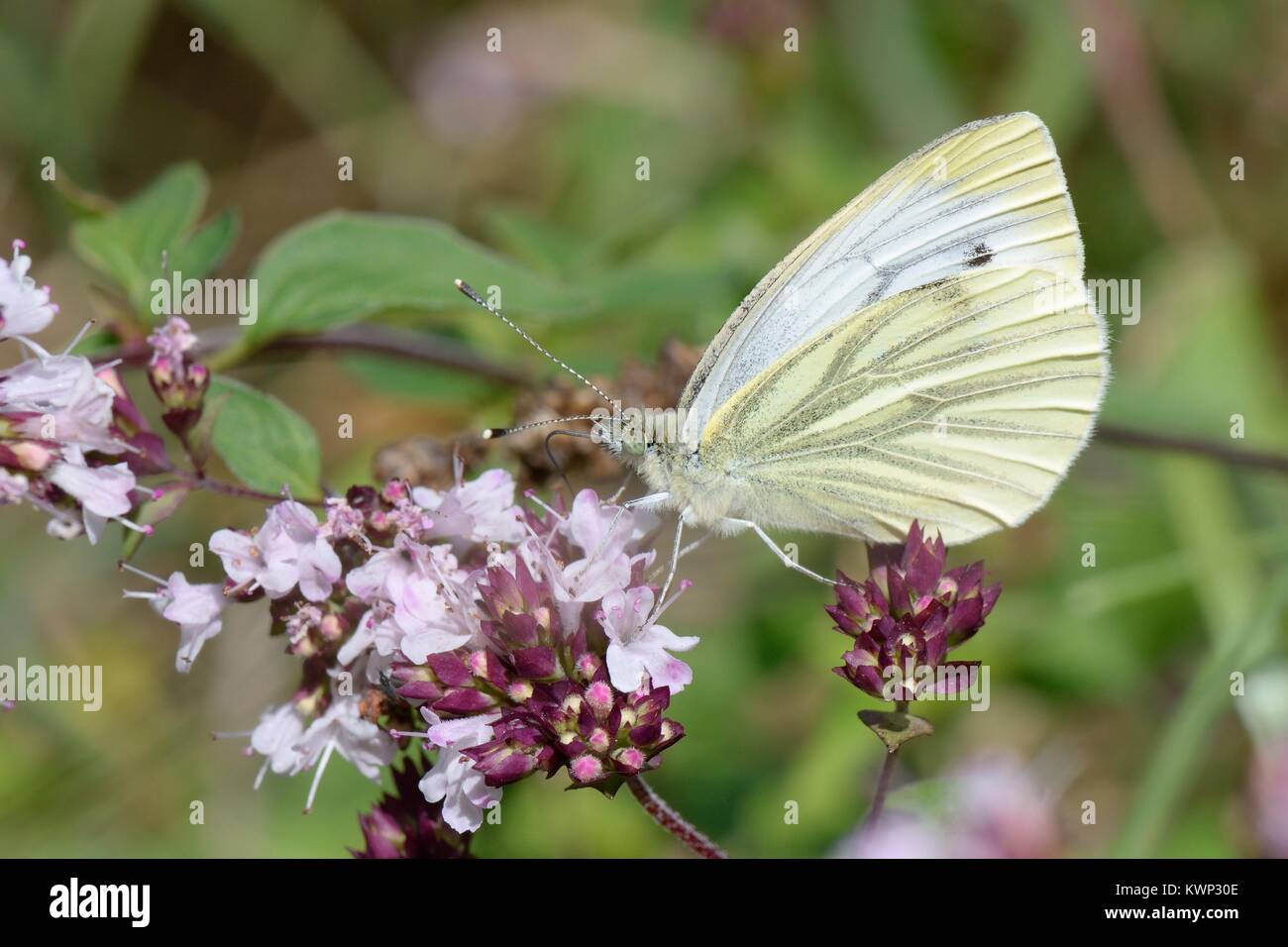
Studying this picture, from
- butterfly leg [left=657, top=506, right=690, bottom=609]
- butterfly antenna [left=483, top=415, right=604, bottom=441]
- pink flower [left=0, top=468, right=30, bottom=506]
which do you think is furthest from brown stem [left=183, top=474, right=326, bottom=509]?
butterfly leg [left=657, top=506, right=690, bottom=609]

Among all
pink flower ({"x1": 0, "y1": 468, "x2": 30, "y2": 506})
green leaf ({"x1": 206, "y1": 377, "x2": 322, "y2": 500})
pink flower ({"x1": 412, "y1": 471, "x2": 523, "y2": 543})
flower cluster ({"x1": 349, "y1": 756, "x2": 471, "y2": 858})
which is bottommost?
flower cluster ({"x1": 349, "y1": 756, "x2": 471, "y2": 858})

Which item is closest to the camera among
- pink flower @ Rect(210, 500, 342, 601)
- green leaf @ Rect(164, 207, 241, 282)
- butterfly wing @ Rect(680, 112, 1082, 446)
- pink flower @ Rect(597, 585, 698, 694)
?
pink flower @ Rect(597, 585, 698, 694)

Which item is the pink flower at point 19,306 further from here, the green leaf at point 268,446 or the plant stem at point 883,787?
the plant stem at point 883,787

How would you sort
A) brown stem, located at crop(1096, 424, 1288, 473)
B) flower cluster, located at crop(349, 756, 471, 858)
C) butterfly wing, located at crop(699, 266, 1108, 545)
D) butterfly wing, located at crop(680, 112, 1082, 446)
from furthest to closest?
1. brown stem, located at crop(1096, 424, 1288, 473)
2. butterfly wing, located at crop(699, 266, 1108, 545)
3. butterfly wing, located at crop(680, 112, 1082, 446)
4. flower cluster, located at crop(349, 756, 471, 858)

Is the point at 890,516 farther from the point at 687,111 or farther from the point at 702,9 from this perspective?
the point at 702,9

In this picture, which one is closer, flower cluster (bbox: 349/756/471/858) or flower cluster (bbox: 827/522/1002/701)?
flower cluster (bbox: 827/522/1002/701)

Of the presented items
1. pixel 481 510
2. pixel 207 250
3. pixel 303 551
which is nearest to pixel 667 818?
pixel 481 510

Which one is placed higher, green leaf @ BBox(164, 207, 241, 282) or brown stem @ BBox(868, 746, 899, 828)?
green leaf @ BBox(164, 207, 241, 282)

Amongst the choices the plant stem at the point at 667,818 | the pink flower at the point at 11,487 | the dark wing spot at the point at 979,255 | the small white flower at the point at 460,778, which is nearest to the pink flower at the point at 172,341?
the pink flower at the point at 11,487

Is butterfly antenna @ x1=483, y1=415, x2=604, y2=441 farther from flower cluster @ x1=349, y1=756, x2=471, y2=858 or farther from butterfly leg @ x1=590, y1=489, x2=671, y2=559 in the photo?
flower cluster @ x1=349, y1=756, x2=471, y2=858
